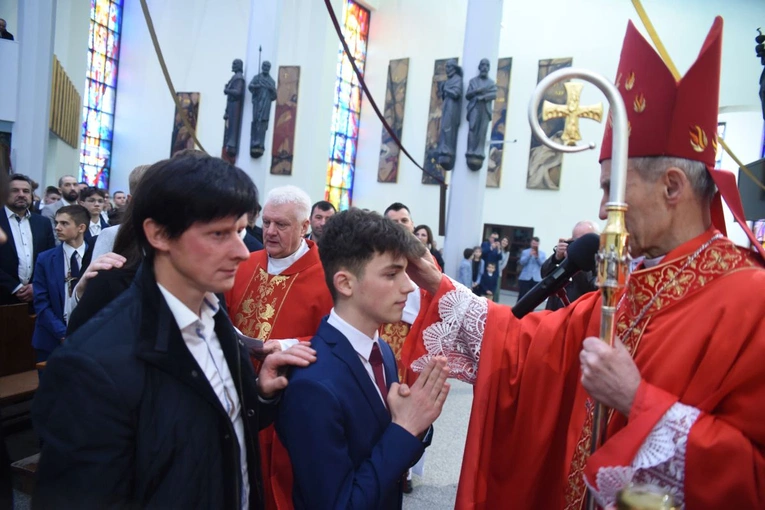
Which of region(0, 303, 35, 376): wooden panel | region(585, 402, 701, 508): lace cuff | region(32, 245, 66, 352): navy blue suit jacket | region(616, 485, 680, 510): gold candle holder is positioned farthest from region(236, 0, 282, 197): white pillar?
region(616, 485, 680, 510): gold candle holder

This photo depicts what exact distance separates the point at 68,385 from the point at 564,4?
50.9 ft

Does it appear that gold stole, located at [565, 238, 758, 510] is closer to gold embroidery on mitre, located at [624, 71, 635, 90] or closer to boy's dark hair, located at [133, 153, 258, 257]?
gold embroidery on mitre, located at [624, 71, 635, 90]

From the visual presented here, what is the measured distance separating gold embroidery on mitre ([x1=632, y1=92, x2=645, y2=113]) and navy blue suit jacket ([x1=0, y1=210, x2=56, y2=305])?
14.6ft

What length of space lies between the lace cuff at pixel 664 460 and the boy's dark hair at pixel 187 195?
0.96 meters

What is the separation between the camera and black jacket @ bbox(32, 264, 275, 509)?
3.28 feet

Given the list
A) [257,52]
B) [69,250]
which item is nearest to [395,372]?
[69,250]

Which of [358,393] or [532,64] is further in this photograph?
[532,64]

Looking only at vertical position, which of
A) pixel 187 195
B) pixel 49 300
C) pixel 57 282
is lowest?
pixel 49 300

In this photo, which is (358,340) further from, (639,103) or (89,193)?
(89,193)

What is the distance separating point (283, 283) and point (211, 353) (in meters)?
1.60

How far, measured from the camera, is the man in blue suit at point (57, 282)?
377 centimetres

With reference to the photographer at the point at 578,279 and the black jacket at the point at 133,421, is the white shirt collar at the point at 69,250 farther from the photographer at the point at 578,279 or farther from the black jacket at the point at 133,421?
the photographer at the point at 578,279

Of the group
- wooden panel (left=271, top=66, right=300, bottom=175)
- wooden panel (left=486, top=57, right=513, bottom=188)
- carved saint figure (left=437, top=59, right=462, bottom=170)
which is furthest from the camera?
wooden panel (left=486, top=57, right=513, bottom=188)

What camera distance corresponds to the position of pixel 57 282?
3.85 meters
